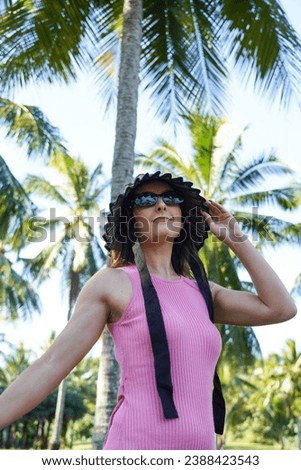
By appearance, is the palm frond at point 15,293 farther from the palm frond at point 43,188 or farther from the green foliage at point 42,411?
the green foliage at point 42,411

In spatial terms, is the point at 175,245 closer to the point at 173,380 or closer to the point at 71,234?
the point at 173,380

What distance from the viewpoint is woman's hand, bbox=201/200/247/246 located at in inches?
81.4

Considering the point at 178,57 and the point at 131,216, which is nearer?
the point at 131,216

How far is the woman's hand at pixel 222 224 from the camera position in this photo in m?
2.07

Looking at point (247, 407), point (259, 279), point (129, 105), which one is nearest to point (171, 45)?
point (129, 105)

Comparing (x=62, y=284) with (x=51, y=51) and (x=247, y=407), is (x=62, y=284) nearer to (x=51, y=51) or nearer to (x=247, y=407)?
(x=51, y=51)

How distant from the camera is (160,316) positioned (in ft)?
5.54

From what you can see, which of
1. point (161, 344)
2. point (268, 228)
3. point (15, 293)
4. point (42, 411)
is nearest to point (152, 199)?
point (161, 344)

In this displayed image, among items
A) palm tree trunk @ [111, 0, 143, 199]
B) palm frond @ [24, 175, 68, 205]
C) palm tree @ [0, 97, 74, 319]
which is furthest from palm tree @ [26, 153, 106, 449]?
palm tree trunk @ [111, 0, 143, 199]

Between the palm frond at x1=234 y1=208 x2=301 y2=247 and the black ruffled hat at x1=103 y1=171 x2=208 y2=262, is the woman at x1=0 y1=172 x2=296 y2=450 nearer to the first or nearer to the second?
the black ruffled hat at x1=103 y1=171 x2=208 y2=262

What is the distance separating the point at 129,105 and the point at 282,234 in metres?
10.8

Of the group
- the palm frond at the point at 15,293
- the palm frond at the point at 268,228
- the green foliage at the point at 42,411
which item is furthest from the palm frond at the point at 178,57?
the green foliage at the point at 42,411

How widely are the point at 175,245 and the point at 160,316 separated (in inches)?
20.2

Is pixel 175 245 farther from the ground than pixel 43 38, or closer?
closer
